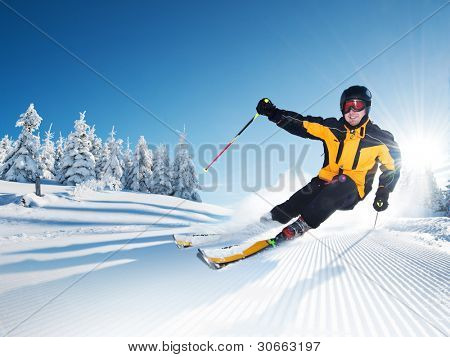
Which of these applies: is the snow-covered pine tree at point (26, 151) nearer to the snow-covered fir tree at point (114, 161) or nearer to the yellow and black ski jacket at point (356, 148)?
the snow-covered fir tree at point (114, 161)

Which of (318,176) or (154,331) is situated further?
(318,176)

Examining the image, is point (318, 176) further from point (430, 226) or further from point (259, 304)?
point (430, 226)

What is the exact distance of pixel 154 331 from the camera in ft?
8.55

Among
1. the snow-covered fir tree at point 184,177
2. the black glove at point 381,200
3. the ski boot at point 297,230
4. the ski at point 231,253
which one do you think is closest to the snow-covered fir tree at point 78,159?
the snow-covered fir tree at point 184,177

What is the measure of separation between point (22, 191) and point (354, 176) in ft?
70.7

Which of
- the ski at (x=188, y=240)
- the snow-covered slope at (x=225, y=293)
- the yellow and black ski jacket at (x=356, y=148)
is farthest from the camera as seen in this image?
the ski at (x=188, y=240)

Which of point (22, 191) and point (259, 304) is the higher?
point (22, 191)

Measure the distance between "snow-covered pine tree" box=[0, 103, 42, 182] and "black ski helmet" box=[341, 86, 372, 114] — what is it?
2761 centimetres

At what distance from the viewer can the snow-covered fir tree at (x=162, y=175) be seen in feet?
119

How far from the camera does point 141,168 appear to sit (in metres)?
40.4

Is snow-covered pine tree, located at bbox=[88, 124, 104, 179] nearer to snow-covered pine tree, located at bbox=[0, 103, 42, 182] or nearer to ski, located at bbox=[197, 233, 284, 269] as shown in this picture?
snow-covered pine tree, located at bbox=[0, 103, 42, 182]

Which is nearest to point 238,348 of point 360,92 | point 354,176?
point 354,176

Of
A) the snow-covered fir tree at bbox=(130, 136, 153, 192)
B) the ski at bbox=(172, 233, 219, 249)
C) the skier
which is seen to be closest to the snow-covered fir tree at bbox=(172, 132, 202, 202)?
the snow-covered fir tree at bbox=(130, 136, 153, 192)

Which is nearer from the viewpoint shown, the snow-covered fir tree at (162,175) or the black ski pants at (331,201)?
the black ski pants at (331,201)
